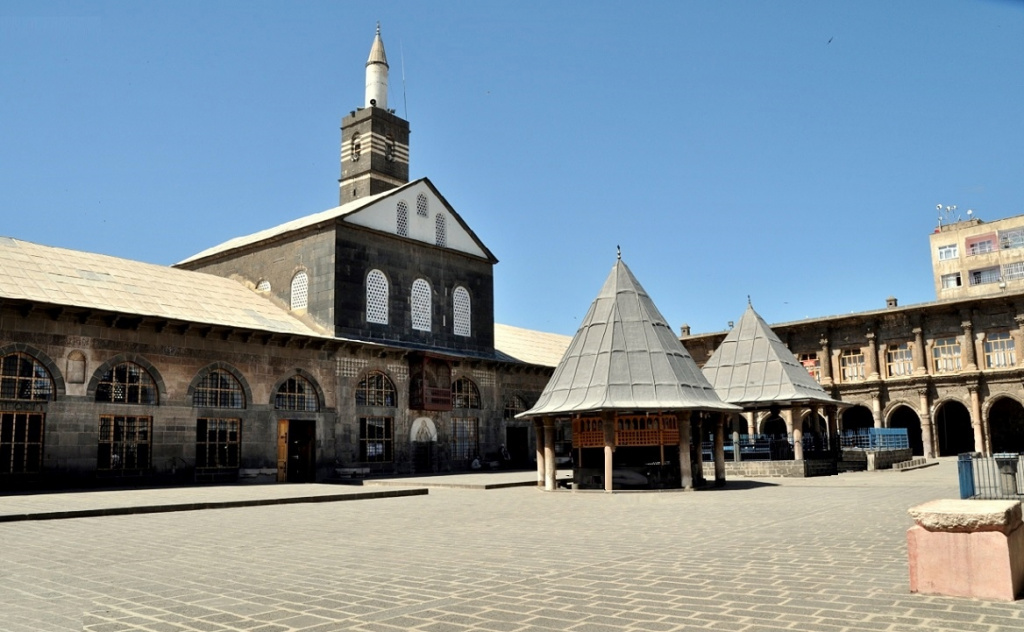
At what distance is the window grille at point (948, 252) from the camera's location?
55.0 meters

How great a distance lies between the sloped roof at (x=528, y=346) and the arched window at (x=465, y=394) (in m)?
1.88

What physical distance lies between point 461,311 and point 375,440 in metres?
7.03

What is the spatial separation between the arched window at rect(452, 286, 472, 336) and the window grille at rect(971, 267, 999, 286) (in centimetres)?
3714

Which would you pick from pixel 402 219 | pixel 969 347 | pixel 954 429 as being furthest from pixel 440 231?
pixel 954 429

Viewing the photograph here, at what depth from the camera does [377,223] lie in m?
30.5

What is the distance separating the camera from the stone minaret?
1469 inches

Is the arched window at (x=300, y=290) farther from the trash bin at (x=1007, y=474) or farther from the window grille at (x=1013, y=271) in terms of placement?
the window grille at (x=1013, y=271)

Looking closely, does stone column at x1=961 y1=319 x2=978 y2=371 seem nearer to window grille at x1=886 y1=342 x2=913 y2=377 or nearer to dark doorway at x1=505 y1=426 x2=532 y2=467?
window grille at x1=886 y1=342 x2=913 y2=377

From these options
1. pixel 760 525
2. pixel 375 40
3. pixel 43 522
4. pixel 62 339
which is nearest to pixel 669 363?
pixel 760 525

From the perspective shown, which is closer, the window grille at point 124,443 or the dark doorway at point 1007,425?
the window grille at point 124,443

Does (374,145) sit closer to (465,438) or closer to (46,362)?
(465,438)

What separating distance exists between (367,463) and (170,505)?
13395mm

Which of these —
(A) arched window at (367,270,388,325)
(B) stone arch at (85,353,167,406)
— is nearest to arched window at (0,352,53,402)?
(B) stone arch at (85,353,167,406)

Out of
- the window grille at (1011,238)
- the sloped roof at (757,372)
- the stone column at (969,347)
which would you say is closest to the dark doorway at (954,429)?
the stone column at (969,347)
